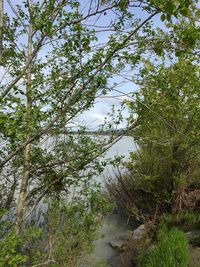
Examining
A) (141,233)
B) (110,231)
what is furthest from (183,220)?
(110,231)

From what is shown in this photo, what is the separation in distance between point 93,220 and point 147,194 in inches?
171

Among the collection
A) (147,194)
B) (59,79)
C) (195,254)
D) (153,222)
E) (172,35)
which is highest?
(59,79)

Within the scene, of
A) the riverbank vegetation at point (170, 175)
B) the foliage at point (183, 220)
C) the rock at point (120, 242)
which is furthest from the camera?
the rock at point (120, 242)

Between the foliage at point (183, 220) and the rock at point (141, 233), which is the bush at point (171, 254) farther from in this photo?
the rock at point (141, 233)

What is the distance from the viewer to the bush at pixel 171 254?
5484 millimetres

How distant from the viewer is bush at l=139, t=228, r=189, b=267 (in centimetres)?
548

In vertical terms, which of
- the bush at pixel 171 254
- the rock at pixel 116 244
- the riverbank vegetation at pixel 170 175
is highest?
the riverbank vegetation at pixel 170 175

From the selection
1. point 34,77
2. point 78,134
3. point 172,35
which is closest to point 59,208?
point 78,134

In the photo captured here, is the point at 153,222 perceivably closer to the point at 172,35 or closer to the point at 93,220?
the point at 93,220

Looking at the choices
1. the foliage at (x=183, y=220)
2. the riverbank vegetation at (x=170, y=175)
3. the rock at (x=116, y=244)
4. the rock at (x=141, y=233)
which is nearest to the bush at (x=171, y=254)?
the riverbank vegetation at (x=170, y=175)

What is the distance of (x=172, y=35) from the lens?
3326 millimetres

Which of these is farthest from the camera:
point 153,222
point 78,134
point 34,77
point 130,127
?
point 153,222

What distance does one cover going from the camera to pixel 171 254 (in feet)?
18.4

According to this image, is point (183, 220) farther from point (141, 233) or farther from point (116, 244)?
point (116, 244)
